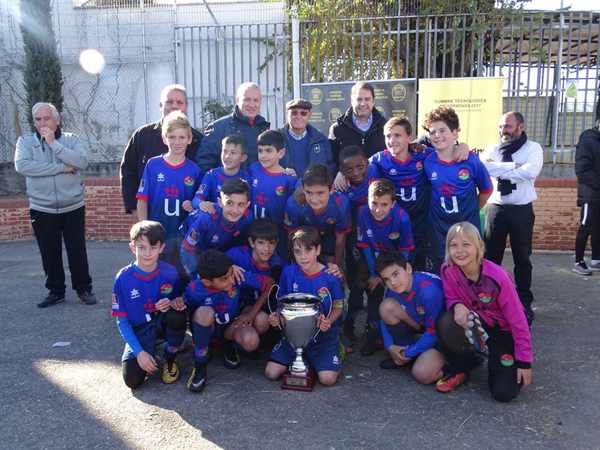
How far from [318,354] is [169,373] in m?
1.02

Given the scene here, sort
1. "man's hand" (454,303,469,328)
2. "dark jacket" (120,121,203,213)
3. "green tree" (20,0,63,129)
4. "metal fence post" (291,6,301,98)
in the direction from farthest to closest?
1. "green tree" (20,0,63,129)
2. "metal fence post" (291,6,301,98)
3. "dark jacket" (120,121,203,213)
4. "man's hand" (454,303,469,328)

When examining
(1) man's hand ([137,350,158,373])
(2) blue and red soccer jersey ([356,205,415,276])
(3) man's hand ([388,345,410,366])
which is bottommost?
(3) man's hand ([388,345,410,366])

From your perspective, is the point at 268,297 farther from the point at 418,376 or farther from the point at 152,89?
the point at 152,89

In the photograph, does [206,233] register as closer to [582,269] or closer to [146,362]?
[146,362]

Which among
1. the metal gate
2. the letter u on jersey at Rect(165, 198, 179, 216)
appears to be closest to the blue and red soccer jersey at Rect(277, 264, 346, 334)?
the letter u on jersey at Rect(165, 198, 179, 216)

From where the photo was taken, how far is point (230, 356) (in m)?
3.99

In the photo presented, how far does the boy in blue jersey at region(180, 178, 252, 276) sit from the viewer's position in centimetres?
394

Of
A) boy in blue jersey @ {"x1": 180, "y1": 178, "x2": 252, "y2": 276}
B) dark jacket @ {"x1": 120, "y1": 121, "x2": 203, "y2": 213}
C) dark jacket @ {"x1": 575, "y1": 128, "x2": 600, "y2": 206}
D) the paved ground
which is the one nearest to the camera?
the paved ground

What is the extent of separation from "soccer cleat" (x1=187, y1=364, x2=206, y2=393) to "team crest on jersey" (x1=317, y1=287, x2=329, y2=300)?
0.91m

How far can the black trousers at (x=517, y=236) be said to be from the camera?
480cm

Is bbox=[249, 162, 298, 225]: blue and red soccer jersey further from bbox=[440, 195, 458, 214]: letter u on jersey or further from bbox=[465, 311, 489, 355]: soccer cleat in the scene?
bbox=[465, 311, 489, 355]: soccer cleat

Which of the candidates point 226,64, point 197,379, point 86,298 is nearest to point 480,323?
point 197,379

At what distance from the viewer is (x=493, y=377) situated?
341 cm

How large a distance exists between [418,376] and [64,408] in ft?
7.36
